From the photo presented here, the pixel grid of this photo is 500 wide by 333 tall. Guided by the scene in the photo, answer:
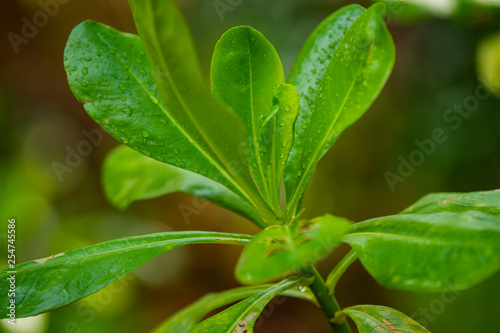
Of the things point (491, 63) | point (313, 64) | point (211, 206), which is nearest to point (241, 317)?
point (313, 64)

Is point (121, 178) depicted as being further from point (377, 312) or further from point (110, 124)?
point (377, 312)

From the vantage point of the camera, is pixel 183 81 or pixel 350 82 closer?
pixel 183 81

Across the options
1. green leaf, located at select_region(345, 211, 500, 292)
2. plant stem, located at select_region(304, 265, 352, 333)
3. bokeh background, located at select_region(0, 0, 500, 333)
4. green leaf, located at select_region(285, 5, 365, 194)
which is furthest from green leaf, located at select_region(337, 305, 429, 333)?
bokeh background, located at select_region(0, 0, 500, 333)

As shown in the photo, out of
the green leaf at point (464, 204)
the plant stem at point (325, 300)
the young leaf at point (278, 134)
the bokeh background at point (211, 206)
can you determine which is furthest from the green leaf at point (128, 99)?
the bokeh background at point (211, 206)

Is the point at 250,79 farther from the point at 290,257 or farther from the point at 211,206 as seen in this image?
the point at 211,206

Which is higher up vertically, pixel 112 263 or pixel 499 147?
pixel 112 263

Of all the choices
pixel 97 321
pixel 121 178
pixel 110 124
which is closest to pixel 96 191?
pixel 97 321
